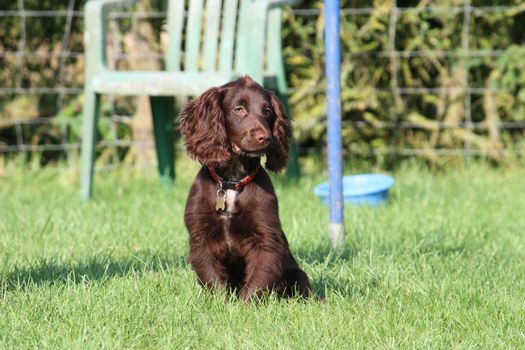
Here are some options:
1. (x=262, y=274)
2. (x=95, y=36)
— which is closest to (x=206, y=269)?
(x=262, y=274)

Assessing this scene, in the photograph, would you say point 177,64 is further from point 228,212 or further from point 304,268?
point 228,212

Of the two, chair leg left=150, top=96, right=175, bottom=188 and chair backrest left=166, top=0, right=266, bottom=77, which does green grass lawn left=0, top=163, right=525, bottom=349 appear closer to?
chair leg left=150, top=96, right=175, bottom=188

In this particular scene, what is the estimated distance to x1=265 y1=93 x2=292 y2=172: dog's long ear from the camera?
3.60 meters

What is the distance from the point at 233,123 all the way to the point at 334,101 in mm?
910

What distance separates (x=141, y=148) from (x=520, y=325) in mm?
4937

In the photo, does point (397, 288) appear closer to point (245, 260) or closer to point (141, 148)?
point (245, 260)

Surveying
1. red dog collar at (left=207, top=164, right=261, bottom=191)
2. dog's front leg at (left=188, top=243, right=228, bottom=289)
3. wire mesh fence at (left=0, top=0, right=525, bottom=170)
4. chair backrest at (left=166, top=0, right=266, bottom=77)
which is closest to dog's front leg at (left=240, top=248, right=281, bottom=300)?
dog's front leg at (left=188, top=243, right=228, bottom=289)

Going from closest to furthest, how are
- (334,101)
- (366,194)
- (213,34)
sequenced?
(334,101), (366,194), (213,34)

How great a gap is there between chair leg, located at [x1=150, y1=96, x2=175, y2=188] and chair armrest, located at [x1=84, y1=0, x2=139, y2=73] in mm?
543

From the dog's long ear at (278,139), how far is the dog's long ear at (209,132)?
0.19 meters

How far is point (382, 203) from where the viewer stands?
569 cm

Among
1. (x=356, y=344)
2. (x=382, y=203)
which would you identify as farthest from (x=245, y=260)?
(x=382, y=203)

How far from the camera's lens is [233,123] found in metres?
3.50

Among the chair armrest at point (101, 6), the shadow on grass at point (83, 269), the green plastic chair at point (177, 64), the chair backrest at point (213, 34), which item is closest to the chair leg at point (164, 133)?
the green plastic chair at point (177, 64)
